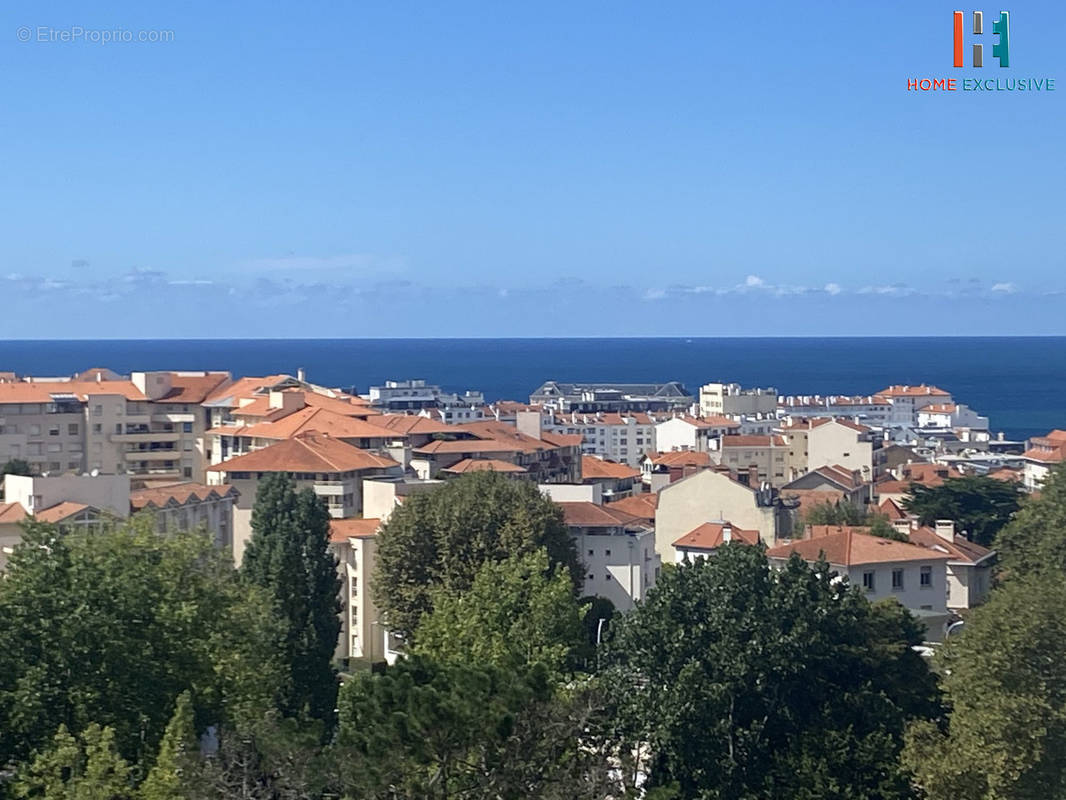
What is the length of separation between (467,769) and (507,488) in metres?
24.8

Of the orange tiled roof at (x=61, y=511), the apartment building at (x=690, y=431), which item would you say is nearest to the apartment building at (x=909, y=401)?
the apartment building at (x=690, y=431)

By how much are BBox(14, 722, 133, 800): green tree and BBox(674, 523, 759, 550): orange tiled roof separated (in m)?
26.7

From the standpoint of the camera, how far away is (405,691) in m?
20.8

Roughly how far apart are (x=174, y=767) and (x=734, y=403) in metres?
113

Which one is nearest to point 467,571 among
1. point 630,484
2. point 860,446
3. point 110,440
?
point 630,484

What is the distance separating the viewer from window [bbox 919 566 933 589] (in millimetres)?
42719

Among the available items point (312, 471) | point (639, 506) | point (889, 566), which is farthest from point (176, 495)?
point (889, 566)

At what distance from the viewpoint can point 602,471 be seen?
69875mm

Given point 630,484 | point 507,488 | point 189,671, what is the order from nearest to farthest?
1. point 189,671
2. point 507,488
3. point 630,484

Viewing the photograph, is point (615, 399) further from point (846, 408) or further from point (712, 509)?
point (712, 509)

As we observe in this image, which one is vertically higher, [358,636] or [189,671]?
[189,671]

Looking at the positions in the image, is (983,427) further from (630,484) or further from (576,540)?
(576,540)

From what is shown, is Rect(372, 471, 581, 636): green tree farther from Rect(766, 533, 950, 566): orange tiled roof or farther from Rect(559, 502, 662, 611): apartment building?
Rect(766, 533, 950, 566): orange tiled roof

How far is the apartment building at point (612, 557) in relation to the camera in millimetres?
47719
